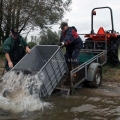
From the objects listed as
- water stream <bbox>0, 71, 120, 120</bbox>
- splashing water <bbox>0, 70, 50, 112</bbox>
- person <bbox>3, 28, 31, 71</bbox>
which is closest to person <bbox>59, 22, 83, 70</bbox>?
person <bbox>3, 28, 31, 71</bbox>

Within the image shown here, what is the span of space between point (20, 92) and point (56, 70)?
1.22 metres

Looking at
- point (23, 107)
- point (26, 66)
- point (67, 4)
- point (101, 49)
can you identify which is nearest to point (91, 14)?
point (101, 49)

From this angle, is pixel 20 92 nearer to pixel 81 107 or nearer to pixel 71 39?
pixel 81 107

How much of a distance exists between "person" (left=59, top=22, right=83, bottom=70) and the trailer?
373 millimetres

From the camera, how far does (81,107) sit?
5754 millimetres

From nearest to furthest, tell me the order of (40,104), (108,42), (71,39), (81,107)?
(40,104) < (81,107) < (71,39) < (108,42)

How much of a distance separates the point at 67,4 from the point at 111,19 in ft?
24.3

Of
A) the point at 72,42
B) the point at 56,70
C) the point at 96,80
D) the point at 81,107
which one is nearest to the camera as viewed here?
the point at 81,107

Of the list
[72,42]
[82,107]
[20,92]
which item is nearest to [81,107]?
[82,107]

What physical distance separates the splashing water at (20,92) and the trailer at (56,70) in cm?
14

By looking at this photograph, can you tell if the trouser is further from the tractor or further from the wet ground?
the tractor

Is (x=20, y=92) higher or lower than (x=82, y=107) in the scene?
higher

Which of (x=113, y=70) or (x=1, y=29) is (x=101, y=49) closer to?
(x=113, y=70)

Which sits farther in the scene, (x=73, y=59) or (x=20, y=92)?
(x=73, y=59)
